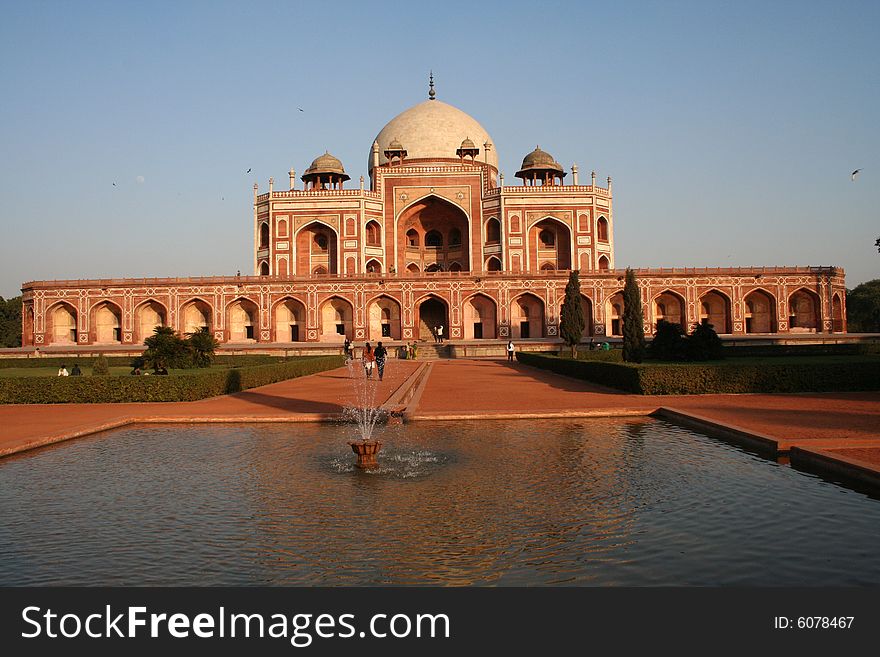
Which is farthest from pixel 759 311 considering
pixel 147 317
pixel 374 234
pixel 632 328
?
pixel 147 317

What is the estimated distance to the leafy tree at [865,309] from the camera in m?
48.3

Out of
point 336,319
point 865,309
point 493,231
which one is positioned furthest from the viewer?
point 865,309

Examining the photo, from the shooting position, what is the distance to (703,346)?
19.3 metres

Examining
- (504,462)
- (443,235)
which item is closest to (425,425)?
(504,462)

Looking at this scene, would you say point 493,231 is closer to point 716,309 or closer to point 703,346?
point 716,309

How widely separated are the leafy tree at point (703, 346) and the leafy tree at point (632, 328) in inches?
67.3

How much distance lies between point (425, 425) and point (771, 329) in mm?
30941

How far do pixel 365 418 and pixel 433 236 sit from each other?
117 ft

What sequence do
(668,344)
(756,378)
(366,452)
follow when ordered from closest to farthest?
1. (366,452)
2. (756,378)
3. (668,344)

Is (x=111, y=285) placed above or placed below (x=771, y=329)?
above

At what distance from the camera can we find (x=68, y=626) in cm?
323

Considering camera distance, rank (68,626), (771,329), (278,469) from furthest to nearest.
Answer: (771,329) < (278,469) < (68,626)

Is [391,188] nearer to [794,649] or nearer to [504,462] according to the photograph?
[504,462]

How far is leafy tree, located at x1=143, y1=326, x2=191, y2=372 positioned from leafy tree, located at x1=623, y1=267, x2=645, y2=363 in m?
11.1
